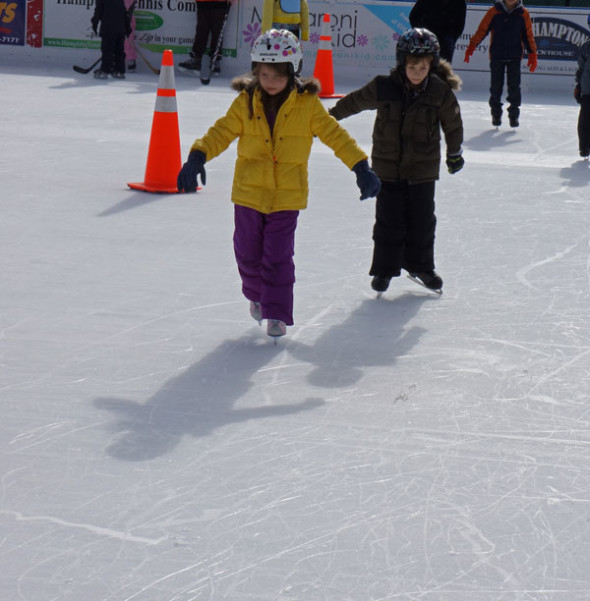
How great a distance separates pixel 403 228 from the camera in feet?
17.0

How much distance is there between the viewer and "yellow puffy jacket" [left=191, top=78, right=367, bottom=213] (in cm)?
429

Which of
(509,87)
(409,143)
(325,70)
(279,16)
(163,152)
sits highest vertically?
(279,16)

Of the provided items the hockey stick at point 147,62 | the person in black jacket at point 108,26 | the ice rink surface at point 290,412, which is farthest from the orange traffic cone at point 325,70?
the ice rink surface at point 290,412

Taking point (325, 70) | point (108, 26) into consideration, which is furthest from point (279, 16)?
point (108, 26)

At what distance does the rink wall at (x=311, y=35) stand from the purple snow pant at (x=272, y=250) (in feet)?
34.4

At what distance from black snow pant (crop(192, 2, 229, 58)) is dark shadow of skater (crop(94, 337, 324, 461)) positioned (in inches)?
418

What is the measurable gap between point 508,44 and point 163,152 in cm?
464

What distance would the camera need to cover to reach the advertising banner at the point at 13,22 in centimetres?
1509

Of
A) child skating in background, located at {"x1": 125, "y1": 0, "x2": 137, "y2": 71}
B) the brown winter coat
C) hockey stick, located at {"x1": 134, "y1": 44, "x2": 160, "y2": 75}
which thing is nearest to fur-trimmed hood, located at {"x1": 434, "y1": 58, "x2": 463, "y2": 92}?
the brown winter coat

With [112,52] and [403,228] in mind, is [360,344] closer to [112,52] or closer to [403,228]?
[403,228]

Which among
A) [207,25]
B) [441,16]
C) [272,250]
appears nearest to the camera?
[272,250]

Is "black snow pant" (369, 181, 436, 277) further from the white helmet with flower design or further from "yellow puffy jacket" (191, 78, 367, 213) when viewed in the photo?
the white helmet with flower design

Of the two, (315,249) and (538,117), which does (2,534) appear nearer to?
(315,249)

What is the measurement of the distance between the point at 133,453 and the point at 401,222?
2.24 m
